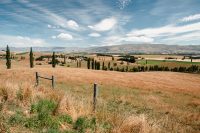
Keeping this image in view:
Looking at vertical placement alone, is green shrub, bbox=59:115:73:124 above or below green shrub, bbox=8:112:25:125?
below

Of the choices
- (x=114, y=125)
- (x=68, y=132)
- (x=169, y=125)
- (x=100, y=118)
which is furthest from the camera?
(x=169, y=125)

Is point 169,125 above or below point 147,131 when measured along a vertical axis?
below

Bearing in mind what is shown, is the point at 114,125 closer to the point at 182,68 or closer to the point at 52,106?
the point at 52,106

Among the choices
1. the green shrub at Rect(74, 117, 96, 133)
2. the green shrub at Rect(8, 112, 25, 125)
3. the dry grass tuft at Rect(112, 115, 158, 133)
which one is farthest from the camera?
the green shrub at Rect(74, 117, 96, 133)

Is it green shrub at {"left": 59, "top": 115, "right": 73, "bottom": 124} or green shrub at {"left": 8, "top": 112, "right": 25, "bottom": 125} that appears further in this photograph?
green shrub at {"left": 59, "top": 115, "right": 73, "bottom": 124}

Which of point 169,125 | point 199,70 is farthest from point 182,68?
point 169,125

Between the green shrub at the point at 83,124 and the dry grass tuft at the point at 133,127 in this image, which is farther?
the green shrub at the point at 83,124

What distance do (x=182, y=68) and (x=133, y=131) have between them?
143227mm

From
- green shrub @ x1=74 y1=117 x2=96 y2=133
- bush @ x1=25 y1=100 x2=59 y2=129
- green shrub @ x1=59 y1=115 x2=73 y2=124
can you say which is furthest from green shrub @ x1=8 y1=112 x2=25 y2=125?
green shrub @ x1=74 y1=117 x2=96 y2=133

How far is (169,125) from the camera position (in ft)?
34.4

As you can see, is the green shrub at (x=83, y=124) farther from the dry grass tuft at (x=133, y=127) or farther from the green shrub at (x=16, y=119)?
the green shrub at (x=16, y=119)

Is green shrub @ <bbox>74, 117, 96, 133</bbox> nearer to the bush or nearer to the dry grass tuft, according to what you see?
the bush

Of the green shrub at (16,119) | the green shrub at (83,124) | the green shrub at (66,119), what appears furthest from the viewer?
the green shrub at (66,119)

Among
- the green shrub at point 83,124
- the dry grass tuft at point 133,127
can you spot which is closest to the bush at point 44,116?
the green shrub at point 83,124
